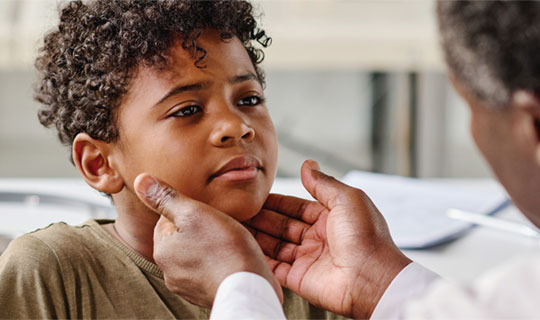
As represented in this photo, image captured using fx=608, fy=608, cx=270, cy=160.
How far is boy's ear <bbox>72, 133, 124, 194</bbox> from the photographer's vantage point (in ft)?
3.03

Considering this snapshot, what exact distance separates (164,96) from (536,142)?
0.53 meters

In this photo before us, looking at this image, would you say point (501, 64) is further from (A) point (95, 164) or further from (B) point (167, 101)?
(A) point (95, 164)

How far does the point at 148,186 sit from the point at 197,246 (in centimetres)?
10

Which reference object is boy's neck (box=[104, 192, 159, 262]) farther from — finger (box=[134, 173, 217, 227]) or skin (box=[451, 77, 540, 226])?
skin (box=[451, 77, 540, 226])

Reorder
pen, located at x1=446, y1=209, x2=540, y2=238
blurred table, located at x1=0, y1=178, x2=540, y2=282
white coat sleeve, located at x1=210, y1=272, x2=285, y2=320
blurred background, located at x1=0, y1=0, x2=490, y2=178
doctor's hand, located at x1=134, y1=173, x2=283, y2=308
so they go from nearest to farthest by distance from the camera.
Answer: white coat sleeve, located at x1=210, y1=272, x2=285, y2=320 < doctor's hand, located at x1=134, y1=173, x2=283, y2=308 < blurred table, located at x1=0, y1=178, x2=540, y2=282 < pen, located at x1=446, y1=209, x2=540, y2=238 < blurred background, located at x1=0, y1=0, x2=490, y2=178

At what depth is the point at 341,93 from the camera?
138 inches

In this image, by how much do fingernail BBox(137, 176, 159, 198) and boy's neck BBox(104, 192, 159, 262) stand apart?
0.55ft

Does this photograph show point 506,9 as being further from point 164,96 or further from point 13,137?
point 13,137

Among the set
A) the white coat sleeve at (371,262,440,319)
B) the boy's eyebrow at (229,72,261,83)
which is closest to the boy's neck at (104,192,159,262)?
the boy's eyebrow at (229,72,261,83)

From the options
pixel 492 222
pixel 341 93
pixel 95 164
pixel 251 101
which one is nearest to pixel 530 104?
pixel 251 101

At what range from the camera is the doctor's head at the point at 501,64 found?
0.40 m

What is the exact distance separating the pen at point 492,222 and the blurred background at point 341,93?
63 cm

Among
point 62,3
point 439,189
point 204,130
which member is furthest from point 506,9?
point 439,189

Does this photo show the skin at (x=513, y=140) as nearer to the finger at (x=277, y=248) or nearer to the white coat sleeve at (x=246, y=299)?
the white coat sleeve at (x=246, y=299)
